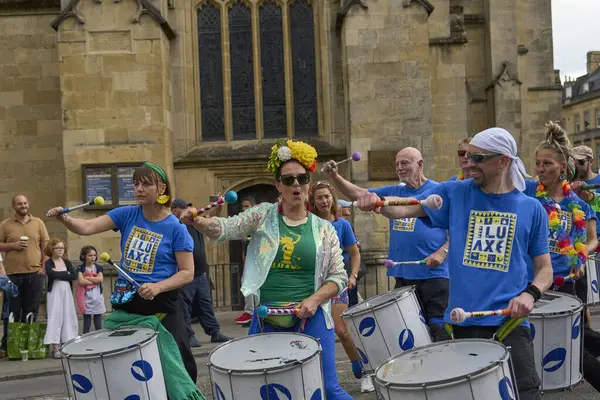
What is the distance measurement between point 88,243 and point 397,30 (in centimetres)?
661

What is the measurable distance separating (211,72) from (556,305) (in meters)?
12.0

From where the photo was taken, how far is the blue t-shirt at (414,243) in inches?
282

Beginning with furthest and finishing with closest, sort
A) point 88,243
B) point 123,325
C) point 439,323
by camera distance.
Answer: point 88,243 → point 439,323 → point 123,325

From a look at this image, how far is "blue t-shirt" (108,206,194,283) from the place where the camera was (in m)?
5.74

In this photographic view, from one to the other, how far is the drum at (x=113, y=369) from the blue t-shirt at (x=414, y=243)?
2.66 m

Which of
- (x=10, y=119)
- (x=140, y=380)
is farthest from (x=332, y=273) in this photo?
(x=10, y=119)

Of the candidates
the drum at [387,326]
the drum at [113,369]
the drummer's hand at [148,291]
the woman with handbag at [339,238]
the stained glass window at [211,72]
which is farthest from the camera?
the stained glass window at [211,72]

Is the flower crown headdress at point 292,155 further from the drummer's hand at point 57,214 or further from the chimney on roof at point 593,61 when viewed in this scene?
the chimney on roof at point 593,61

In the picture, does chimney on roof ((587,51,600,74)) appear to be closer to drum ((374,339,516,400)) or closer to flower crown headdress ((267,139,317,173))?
flower crown headdress ((267,139,317,173))

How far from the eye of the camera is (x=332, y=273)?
508 cm

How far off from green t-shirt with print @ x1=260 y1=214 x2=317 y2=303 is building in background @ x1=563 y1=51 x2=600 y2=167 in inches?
2864

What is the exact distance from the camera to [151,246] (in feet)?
18.9

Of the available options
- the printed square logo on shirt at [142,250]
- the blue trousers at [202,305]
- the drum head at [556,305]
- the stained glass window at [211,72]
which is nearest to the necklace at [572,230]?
the drum head at [556,305]

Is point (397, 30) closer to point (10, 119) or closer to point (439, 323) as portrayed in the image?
point (10, 119)
